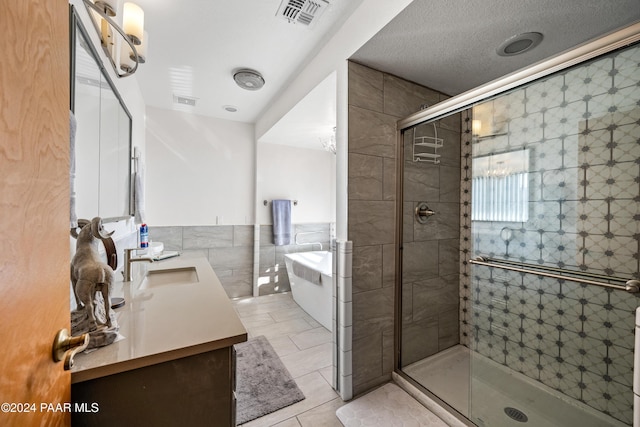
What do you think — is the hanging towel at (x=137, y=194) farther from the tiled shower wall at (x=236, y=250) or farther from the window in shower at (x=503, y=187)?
the window in shower at (x=503, y=187)

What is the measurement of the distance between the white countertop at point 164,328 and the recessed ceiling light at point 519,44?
223 cm

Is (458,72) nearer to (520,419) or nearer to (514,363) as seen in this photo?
(514,363)

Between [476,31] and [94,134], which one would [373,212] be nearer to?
[476,31]

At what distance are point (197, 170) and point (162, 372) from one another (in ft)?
10.4

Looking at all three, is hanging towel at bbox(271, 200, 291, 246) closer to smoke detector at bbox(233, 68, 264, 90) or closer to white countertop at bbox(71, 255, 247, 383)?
smoke detector at bbox(233, 68, 264, 90)

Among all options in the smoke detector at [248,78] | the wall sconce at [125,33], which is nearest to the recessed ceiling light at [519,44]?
the smoke detector at [248,78]

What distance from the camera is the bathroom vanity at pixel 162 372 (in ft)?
2.34

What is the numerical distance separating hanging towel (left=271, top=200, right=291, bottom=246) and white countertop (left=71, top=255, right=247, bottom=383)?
2.37 m

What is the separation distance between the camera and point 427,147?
221 cm

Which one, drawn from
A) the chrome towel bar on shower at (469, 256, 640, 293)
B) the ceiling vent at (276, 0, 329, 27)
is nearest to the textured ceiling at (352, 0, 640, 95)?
the ceiling vent at (276, 0, 329, 27)

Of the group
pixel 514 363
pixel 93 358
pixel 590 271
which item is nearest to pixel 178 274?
pixel 93 358

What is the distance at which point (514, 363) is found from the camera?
6.20ft

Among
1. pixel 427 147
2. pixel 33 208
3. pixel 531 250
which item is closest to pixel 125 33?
pixel 33 208

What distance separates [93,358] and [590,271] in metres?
2.49
